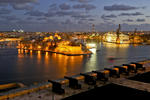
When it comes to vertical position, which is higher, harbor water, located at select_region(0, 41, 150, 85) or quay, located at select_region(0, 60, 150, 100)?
quay, located at select_region(0, 60, 150, 100)

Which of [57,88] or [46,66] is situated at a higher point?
[57,88]

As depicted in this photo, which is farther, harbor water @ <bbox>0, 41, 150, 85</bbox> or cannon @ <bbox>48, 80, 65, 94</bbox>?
harbor water @ <bbox>0, 41, 150, 85</bbox>

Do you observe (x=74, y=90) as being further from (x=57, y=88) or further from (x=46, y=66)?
(x=46, y=66)

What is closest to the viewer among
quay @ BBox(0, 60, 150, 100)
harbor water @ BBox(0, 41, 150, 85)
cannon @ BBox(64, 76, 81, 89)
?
quay @ BBox(0, 60, 150, 100)

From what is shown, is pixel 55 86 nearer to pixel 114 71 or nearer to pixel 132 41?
pixel 114 71

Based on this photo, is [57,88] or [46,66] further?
[46,66]

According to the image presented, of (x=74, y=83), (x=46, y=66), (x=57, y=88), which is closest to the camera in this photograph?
(x=57, y=88)

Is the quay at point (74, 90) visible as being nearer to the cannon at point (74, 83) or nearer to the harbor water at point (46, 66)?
the cannon at point (74, 83)

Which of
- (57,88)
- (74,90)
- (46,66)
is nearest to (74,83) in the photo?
(74,90)

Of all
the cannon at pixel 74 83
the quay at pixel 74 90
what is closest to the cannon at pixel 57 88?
the quay at pixel 74 90

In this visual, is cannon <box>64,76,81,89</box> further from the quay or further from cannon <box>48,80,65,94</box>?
cannon <box>48,80,65,94</box>

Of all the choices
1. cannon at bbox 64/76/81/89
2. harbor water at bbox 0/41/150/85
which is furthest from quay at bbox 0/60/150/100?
harbor water at bbox 0/41/150/85
